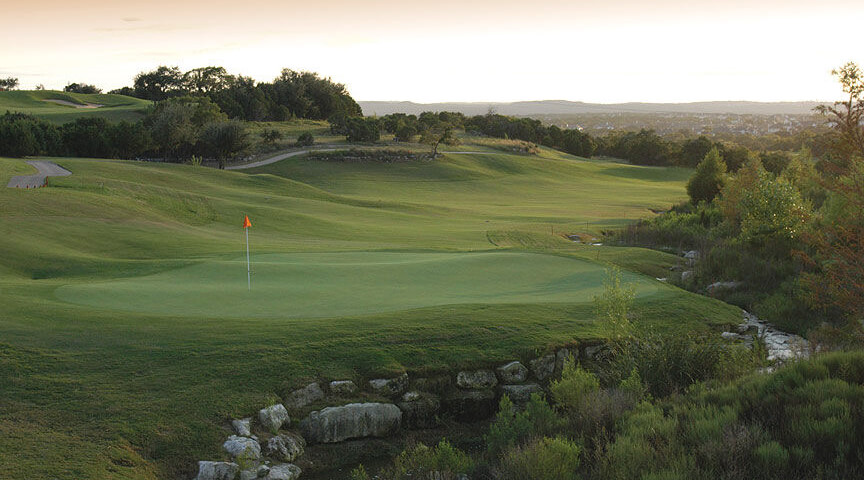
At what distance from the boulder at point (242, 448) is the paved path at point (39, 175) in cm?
3053

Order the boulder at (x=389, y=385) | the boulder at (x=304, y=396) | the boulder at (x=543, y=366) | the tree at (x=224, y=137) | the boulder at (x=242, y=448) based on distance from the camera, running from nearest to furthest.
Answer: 1. the boulder at (x=242, y=448)
2. the boulder at (x=304, y=396)
3. the boulder at (x=389, y=385)
4. the boulder at (x=543, y=366)
5. the tree at (x=224, y=137)

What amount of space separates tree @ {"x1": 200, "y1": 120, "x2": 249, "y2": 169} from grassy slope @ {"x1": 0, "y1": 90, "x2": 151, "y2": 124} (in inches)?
968

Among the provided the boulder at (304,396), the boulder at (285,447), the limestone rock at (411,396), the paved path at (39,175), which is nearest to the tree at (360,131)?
the paved path at (39,175)

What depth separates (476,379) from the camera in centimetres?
1166

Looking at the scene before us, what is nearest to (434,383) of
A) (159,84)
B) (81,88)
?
(159,84)

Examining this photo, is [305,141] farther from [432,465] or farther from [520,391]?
[432,465]

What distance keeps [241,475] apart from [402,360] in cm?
378

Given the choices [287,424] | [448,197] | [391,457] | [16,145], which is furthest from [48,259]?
[448,197]

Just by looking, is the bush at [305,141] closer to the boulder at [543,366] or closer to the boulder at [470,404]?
the boulder at [543,366]

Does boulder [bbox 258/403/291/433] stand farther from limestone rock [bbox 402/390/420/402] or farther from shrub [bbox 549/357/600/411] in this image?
shrub [bbox 549/357/600/411]

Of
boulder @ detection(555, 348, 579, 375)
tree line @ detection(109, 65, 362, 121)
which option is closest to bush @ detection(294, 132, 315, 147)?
tree line @ detection(109, 65, 362, 121)

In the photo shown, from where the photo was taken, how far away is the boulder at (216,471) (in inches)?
333

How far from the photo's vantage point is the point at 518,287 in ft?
56.9

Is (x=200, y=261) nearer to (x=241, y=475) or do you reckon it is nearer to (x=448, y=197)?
(x=241, y=475)
